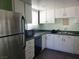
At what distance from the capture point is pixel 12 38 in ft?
6.37

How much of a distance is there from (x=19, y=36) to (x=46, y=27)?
11.6 feet

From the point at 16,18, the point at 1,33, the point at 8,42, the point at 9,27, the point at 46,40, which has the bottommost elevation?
the point at 46,40

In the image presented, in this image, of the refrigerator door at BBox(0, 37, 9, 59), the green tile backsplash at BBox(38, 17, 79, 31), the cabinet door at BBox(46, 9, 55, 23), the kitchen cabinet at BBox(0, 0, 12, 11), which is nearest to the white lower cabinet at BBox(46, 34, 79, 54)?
the green tile backsplash at BBox(38, 17, 79, 31)

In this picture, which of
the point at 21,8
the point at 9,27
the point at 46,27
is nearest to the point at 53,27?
the point at 46,27

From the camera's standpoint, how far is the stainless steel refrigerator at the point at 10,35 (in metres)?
1.71

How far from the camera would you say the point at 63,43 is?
4492mm

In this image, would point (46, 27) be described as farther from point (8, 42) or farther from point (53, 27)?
point (8, 42)

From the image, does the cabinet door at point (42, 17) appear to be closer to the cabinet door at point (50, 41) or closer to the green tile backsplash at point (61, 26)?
the green tile backsplash at point (61, 26)

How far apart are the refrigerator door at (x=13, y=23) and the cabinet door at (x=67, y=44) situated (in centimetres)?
285

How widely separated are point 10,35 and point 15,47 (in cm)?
35

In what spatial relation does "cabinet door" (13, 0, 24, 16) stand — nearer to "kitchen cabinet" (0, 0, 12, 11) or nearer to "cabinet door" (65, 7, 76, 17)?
"kitchen cabinet" (0, 0, 12, 11)

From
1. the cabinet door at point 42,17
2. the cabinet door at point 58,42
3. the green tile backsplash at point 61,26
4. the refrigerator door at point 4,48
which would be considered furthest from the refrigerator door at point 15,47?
the green tile backsplash at point 61,26

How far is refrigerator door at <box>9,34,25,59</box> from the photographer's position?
6.29 feet

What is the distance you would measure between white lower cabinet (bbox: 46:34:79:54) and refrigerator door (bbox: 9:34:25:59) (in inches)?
108
